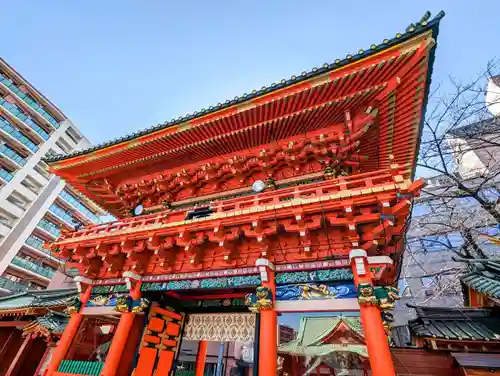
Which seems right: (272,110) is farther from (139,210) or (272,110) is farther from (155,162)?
(139,210)

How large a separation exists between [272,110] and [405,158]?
3.81 metres

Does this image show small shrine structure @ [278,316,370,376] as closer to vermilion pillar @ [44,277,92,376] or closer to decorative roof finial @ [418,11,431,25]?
vermilion pillar @ [44,277,92,376]

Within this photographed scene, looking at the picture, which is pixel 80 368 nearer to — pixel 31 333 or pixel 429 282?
pixel 31 333

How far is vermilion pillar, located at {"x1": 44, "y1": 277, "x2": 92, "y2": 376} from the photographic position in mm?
6570

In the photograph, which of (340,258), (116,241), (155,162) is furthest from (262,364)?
(155,162)

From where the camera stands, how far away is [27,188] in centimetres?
3123

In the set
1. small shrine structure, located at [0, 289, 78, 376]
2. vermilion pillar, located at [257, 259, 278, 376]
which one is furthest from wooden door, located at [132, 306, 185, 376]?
vermilion pillar, located at [257, 259, 278, 376]

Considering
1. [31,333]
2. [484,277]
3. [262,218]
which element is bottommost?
[31,333]

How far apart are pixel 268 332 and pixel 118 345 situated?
3922mm

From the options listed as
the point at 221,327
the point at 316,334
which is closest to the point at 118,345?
the point at 221,327

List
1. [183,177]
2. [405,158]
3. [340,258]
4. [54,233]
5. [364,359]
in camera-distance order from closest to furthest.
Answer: [340,258] < [405,158] < [183,177] < [364,359] < [54,233]

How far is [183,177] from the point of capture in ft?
28.0

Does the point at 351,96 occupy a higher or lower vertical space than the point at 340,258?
higher

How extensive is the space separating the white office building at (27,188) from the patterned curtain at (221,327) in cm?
2788
